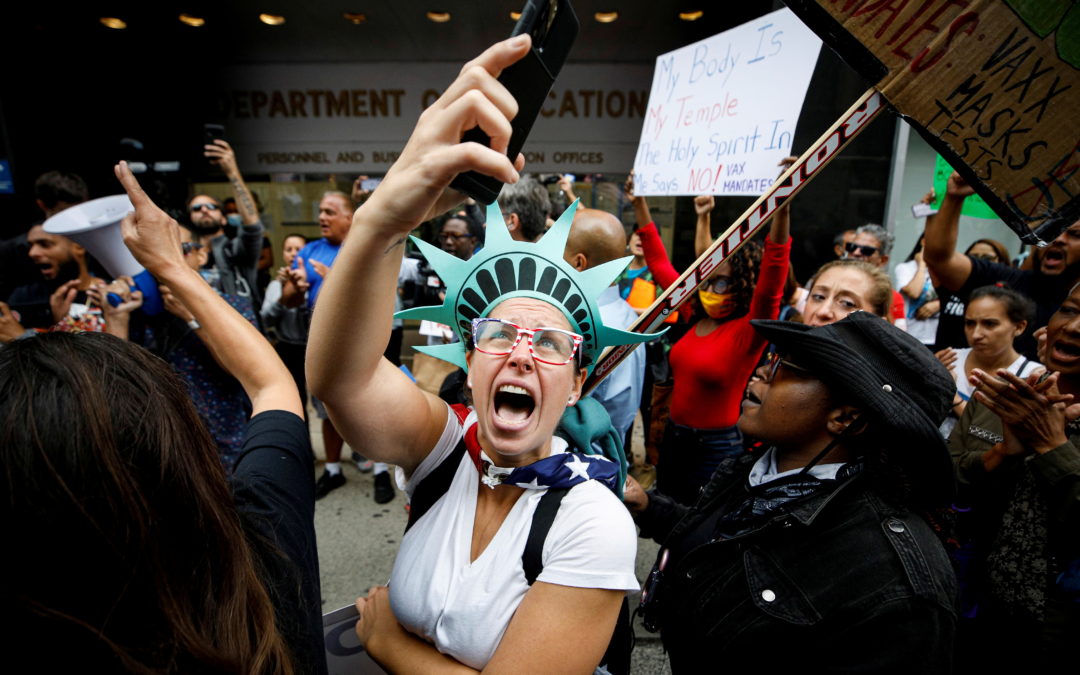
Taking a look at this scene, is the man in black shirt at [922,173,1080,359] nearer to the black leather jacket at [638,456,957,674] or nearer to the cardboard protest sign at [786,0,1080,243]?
the cardboard protest sign at [786,0,1080,243]

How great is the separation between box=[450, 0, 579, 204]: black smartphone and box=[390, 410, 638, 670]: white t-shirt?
730 mm

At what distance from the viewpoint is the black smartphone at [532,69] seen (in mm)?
869

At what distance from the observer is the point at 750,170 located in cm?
242

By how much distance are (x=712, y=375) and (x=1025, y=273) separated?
2.02 metres

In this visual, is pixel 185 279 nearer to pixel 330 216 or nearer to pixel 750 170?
pixel 750 170

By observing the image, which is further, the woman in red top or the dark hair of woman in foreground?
the woman in red top

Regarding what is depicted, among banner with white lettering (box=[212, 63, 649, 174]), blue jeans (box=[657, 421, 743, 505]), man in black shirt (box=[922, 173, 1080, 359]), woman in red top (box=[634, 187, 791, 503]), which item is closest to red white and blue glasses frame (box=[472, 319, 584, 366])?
woman in red top (box=[634, 187, 791, 503])

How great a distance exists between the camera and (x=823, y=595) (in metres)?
1.28

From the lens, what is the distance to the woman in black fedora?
47.6 inches

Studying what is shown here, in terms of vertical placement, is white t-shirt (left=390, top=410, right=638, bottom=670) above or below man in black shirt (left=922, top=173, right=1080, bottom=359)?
below

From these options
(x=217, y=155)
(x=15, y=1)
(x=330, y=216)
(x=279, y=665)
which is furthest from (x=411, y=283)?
(x=15, y=1)

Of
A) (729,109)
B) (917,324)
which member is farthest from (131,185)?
(917,324)

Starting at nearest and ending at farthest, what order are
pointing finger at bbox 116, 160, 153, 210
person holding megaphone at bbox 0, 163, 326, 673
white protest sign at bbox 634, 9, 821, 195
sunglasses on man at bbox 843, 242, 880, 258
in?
1. person holding megaphone at bbox 0, 163, 326, 673
2. pointing finger at bbox 116, 160, 153, 210
3. white protest sign at bbox 634, 9, 821, 195
4. sunglasses on man at bbox 843, 242, 880, 258

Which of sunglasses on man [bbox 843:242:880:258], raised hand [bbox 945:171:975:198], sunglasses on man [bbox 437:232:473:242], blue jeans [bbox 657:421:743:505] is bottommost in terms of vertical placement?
blue jeans [bbox 657:421:743:505]
